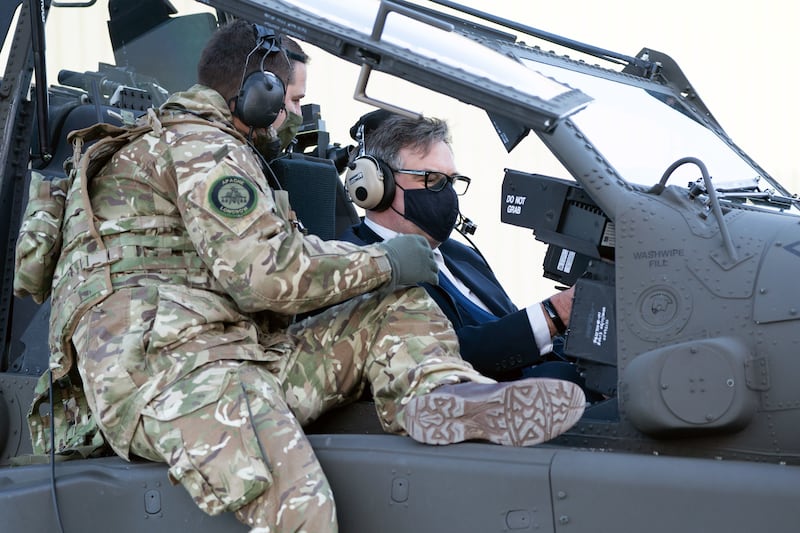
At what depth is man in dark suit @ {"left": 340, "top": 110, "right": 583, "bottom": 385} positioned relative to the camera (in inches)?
143

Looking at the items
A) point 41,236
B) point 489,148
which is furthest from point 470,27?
point 489,148

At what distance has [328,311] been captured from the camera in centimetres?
346

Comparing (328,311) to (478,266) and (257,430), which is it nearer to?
(257,430)

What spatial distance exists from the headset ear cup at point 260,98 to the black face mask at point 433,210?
676 mm

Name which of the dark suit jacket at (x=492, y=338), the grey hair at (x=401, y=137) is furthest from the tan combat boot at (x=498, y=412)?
the grey hair at (x=401, y=137)

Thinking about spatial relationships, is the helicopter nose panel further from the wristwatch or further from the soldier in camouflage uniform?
the wristwatch

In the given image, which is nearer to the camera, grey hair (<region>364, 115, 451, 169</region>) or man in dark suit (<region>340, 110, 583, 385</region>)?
man in dark suit (<region>340, 110, 583, 385</region>)

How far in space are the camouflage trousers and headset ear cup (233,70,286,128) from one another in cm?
61

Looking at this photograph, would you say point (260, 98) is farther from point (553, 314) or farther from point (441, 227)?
point (553, 314)

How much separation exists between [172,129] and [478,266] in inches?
60.0

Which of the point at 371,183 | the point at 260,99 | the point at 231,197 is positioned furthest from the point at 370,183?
the point at 231,197

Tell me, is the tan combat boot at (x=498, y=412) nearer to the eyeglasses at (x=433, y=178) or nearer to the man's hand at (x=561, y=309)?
the man's hand at (x=561, y=309)

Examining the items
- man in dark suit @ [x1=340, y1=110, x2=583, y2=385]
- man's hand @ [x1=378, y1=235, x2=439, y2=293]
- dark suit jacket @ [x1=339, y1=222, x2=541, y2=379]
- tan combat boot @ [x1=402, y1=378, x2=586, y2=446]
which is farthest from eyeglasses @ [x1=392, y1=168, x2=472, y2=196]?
tan combat boot @ [x1=402, y1=378, x2=586, y2=446]

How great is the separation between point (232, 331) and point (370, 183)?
0.84m
